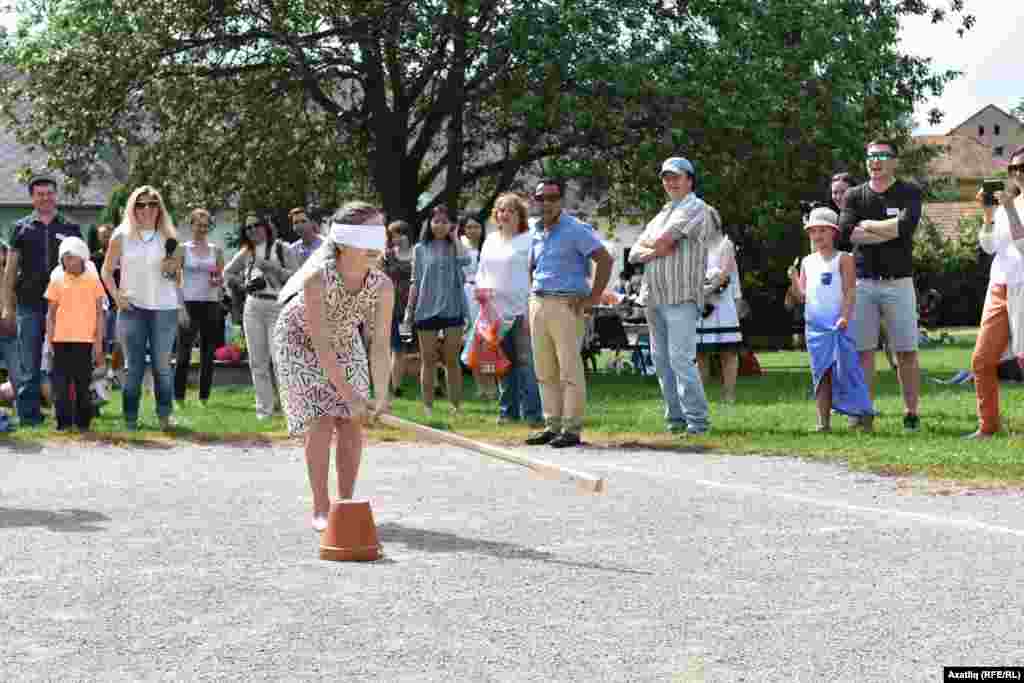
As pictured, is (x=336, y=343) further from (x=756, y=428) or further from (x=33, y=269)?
(x=33, y=269)

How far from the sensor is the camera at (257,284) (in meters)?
15.0

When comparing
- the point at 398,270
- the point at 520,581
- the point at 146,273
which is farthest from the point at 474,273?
the point at 520,581

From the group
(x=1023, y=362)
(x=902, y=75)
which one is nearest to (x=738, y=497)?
(x=1023, y=362)

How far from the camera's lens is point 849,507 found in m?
8.59

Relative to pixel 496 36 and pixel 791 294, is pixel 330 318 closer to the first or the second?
pixel 791 294

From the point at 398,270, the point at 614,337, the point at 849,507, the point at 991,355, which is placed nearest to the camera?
the point at 849,507

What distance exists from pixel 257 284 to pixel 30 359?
7.08 ft

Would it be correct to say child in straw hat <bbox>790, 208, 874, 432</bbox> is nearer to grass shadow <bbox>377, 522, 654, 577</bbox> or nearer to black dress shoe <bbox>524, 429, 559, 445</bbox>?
black dress shoe <bbox>524, 429, 559, 445</bbox>

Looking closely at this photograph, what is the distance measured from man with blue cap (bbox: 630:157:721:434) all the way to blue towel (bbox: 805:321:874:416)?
3.27 ft

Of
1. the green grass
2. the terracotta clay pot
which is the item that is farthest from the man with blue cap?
the terracotta clay pot

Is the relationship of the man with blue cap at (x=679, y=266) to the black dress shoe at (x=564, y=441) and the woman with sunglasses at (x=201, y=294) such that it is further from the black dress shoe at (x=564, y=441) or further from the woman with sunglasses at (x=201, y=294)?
the woman with sunglasses at (x=201, y=294)

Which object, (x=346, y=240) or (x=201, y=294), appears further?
(x=201, y=294)

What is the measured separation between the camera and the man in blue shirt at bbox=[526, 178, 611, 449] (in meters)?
12.2

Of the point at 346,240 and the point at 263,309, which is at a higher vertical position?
the point at 346,240
